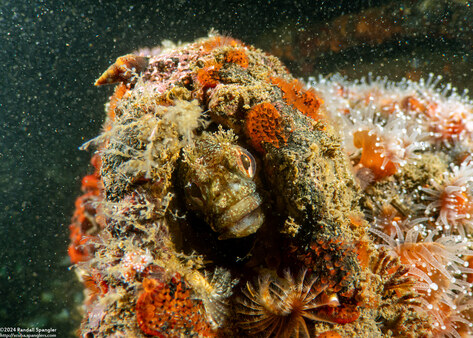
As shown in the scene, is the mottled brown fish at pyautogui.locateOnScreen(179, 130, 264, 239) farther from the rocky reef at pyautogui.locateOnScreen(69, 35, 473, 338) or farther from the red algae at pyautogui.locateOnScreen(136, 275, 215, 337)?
the red algae at pyautogui.locateOnScreen(136, 275, 215, 337)

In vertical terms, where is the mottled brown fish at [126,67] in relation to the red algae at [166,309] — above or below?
above

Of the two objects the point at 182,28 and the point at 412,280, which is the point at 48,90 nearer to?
the point at 182,28

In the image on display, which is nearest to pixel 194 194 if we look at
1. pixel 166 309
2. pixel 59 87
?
pixel 166 309

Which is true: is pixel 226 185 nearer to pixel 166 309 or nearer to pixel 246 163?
pixel 246 163

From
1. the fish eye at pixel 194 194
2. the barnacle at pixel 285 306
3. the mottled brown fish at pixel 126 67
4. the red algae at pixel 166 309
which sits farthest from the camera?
the mottled brown fish at pixel 126 67

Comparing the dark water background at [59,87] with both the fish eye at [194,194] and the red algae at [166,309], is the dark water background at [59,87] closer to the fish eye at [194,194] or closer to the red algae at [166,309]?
the fish eye at [194,194]

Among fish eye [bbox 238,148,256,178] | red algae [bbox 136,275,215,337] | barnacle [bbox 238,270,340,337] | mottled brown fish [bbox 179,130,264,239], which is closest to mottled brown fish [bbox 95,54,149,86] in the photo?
mottled brown fish [bbox 179,130,264,239]

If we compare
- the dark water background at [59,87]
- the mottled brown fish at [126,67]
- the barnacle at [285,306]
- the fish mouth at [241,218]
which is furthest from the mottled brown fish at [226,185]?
the dark water background at [59,87]

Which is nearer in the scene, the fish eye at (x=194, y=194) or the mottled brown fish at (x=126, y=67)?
the fish eye at (x=194, y=194)

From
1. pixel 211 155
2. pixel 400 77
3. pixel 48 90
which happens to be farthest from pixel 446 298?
pixel 48 90
